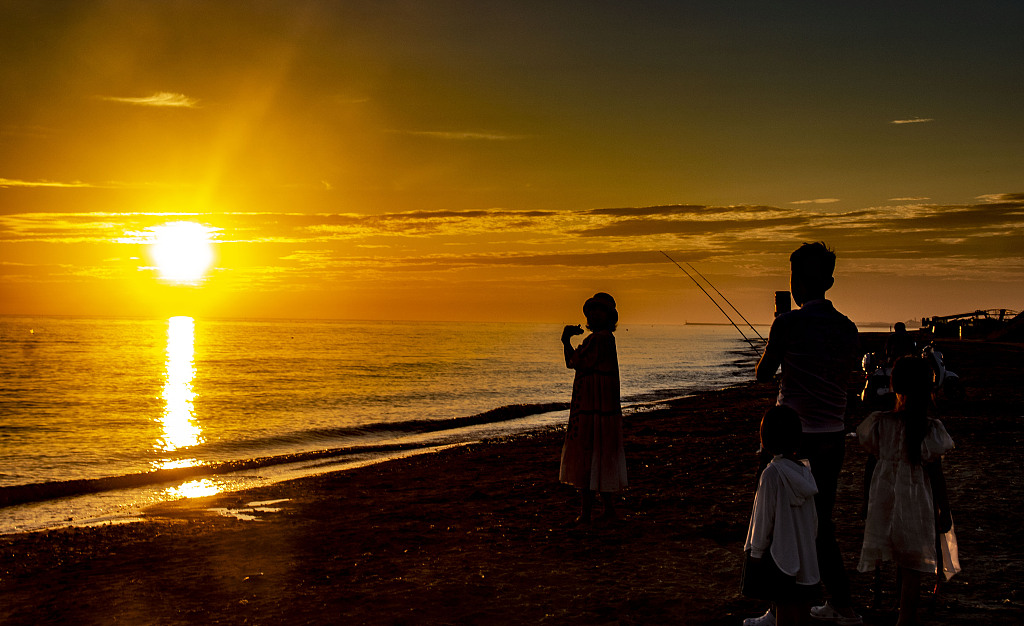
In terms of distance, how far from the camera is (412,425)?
22672mm

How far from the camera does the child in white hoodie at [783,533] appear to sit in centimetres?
377

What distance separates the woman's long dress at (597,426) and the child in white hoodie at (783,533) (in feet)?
11.0

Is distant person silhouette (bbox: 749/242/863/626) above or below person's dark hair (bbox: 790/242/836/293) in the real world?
below

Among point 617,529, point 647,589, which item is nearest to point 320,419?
point 617,529

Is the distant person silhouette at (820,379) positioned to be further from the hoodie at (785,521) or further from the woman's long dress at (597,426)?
the woman's long dress at (597,426)

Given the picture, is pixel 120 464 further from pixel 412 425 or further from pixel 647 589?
pixel 647 589

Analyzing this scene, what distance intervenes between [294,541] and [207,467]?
903 cm

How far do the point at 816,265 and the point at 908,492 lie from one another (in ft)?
4.71

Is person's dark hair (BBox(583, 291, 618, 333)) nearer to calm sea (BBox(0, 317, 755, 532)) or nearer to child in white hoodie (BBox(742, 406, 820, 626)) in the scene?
child in white hoodie (BBox(742, 406, 820, 626))

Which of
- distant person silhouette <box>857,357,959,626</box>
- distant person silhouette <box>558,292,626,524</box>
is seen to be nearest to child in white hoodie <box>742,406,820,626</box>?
distant person silhouette <box>857,357,959,626</box>

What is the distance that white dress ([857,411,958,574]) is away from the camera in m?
4.13

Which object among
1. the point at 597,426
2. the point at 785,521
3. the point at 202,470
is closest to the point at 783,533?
the point at 785,521

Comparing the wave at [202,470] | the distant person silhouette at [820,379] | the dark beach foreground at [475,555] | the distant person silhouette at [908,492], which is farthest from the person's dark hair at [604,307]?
the wave at [202,470]

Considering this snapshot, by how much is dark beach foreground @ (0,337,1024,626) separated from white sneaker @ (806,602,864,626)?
0.96ft
